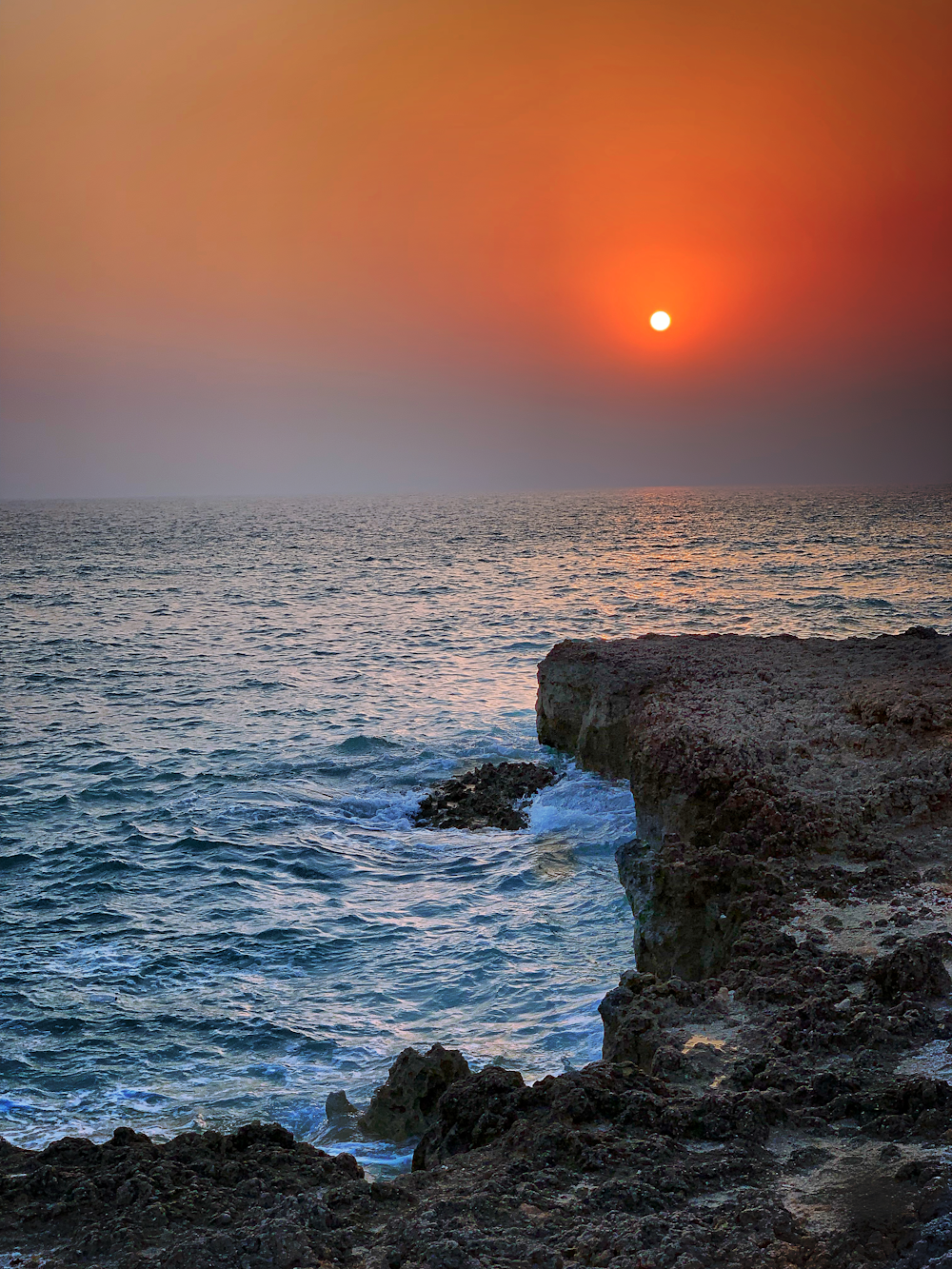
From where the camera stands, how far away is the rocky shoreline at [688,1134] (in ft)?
17.3

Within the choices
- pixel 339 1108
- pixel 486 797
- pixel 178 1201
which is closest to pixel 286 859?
pixel 486 797

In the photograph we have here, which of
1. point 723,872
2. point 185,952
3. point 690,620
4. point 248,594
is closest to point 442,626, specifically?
point 690,620

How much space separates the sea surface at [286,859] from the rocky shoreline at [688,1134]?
2296 mm

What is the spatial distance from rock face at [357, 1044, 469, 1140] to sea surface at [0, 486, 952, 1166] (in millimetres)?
289

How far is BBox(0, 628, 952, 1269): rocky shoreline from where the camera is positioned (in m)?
5.27

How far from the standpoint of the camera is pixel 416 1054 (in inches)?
367

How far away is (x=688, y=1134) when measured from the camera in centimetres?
627

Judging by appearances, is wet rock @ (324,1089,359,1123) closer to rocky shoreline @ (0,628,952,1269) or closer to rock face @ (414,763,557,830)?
rocky shoreline @ (0,628,952,1269)

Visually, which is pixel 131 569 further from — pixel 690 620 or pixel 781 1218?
pixel 781 1218

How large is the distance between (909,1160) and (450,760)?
61.5ft

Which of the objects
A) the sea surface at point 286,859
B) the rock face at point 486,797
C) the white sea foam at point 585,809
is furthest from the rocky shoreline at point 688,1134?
the rock face at point 486,797

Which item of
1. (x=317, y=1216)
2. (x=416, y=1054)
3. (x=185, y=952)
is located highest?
(x=317, y=1216)

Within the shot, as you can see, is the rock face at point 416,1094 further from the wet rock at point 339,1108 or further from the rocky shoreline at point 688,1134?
the wet rock at point 339,1108

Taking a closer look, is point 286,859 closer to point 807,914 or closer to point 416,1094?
point 416,1094
